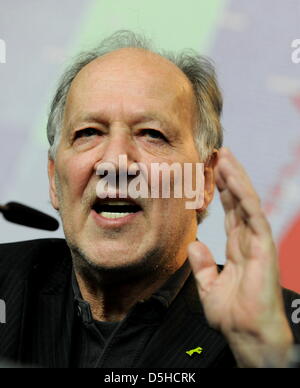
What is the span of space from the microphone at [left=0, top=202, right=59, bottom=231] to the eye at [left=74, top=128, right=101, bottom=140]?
26cm

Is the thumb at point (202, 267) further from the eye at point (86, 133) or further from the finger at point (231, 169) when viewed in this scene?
the eye at point (86, 133)

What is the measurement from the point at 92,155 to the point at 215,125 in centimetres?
38

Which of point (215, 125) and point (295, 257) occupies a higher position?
point (215, 125)

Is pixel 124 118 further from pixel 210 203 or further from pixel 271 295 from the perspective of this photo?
pixel 271 295

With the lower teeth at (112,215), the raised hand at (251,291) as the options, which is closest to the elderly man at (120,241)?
the lower teeth at (112,215)

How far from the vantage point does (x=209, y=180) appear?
5.58 ft

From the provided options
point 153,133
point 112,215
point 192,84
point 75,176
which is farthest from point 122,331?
point 192,84

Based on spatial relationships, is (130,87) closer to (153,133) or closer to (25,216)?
(153,133)

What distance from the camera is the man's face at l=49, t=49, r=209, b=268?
1.47m

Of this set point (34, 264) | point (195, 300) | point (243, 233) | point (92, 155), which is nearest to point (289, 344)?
point (243, 233)

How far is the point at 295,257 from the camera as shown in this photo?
1.76 meters

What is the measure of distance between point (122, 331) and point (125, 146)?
1.40 ft

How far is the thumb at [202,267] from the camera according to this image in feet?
4.06

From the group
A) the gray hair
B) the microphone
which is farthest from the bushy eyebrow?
the microphone
